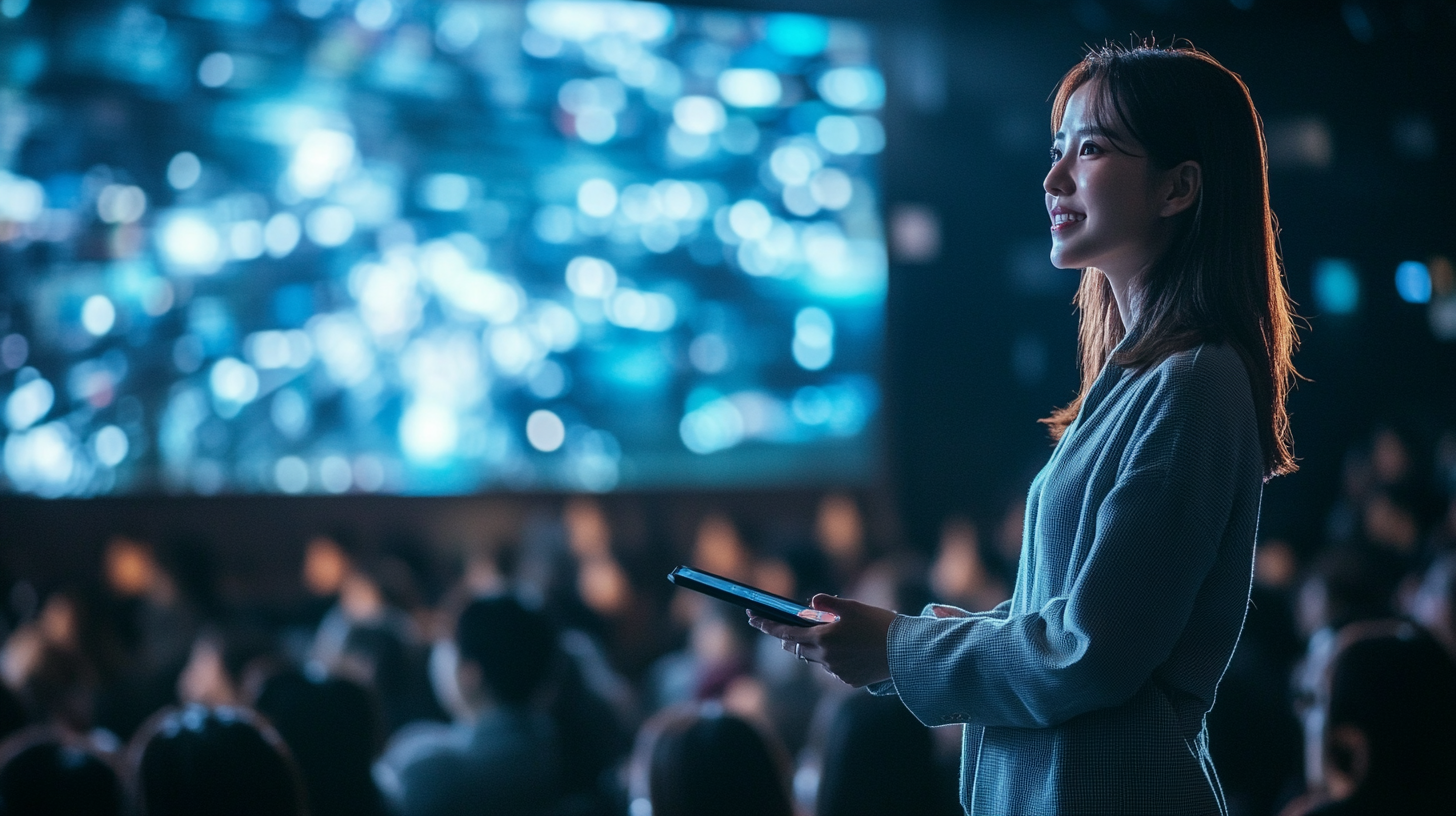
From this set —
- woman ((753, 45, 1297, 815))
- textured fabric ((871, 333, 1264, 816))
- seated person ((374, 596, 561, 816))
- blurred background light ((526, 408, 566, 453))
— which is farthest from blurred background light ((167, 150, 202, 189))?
textured fabric ((871, 333, 1264, 816))

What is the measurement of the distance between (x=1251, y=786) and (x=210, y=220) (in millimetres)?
6346

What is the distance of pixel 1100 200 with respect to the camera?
1.10 metres

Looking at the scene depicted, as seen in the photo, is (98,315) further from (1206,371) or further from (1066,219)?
(1206,371)

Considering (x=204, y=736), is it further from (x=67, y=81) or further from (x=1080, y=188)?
(x=67, y=81)

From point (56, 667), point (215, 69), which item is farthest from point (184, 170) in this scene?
point (56, 667)

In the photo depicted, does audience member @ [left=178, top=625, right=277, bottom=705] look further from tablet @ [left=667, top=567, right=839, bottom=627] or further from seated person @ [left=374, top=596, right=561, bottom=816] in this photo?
tablet @ [left=667, top=567, right=839, bottom=627]

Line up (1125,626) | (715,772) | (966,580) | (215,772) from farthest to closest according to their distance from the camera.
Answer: (966,580)
(715,772)
(215,772)
(1125,626)

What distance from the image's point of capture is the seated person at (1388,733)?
5.47ft

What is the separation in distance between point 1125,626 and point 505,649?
181 cm

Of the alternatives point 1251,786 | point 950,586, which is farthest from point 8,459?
point 1251,786

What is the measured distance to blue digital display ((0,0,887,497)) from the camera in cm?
665

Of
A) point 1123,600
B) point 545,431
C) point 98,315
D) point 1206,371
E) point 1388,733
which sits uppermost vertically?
point 1206,371

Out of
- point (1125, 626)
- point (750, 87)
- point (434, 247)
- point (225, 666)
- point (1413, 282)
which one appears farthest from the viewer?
point (750, 87)

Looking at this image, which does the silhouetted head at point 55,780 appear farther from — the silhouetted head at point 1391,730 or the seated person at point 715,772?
the silhouetted head at point 1391,730
